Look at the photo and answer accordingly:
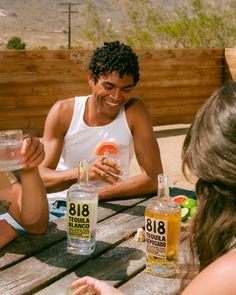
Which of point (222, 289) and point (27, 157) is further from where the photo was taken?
point (27, 157)

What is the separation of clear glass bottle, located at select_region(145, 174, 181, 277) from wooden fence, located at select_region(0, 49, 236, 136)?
5.71 m

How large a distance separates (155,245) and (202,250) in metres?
0.42

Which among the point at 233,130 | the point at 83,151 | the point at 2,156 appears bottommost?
the point at 83,151

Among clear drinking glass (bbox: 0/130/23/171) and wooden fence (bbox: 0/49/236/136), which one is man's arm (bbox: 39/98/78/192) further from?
wooden fence (bbox: 0/49/236/136)

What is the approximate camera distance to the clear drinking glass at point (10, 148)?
223cm

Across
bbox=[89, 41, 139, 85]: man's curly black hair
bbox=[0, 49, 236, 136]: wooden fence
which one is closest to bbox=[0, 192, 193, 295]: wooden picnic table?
bbox=[89, 41, 139, 85]: man's curly black hair

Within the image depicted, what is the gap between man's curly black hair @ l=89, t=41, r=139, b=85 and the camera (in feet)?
11.4

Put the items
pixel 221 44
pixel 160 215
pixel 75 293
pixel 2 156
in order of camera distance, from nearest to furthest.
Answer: pixel 75 293, pixel 160 215, pixel 2 156, pixel 221 44

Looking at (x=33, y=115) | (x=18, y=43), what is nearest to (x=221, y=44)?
(x=33, y=115)

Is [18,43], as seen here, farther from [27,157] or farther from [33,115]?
[27,157]

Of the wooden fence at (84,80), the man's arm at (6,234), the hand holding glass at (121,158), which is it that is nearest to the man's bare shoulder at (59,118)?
the hand holding glass at (121,158)

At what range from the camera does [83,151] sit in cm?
350

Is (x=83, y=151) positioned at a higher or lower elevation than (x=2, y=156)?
lower

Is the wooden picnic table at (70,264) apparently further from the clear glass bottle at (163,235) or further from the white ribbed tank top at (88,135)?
the white ribbed tank top at (88,135)
